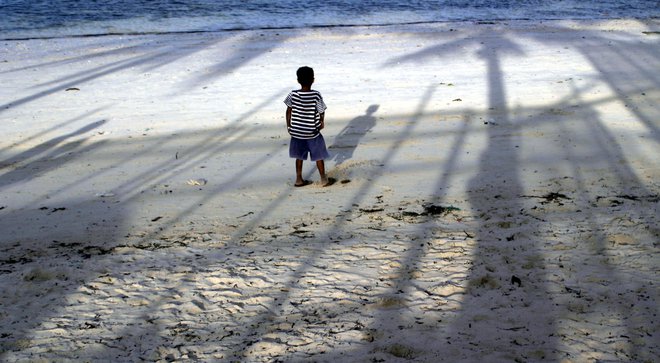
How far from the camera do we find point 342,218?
576cm

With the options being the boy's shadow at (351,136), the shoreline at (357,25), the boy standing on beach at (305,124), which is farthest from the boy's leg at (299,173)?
the shoreline at (357,25)

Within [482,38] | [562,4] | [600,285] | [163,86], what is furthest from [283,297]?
[562,4]

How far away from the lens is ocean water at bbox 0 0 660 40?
808 inches

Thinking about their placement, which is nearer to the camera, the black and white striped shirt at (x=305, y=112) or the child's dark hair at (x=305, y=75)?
the child's dark hair at (x=305, y=75)

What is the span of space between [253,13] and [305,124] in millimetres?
17643

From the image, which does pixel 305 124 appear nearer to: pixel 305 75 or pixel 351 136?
pixel 305 75

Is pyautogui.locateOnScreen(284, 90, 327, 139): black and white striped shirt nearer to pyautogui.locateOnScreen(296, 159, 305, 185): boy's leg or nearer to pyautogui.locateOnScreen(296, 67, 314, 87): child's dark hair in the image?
pyautogui.locateOnScreen(296, 67, 314, 87): child's dark hair

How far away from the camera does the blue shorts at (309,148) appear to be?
657 cm

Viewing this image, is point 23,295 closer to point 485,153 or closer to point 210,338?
point 210,338

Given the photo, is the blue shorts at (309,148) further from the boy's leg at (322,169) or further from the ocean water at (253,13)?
the ocean water at (253,13)

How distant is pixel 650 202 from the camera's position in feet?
18.8

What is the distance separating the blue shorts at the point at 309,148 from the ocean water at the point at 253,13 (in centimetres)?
1426

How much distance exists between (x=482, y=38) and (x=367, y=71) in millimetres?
5117

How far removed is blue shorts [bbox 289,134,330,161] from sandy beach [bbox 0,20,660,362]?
0.34 m
